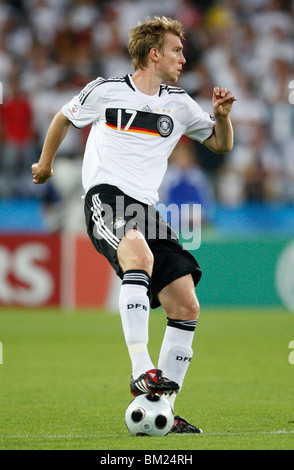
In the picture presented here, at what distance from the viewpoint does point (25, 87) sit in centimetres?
1423

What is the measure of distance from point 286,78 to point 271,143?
1.45 meters

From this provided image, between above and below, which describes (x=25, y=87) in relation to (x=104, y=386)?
above

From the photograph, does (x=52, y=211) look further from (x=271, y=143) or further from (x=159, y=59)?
(x=159, y=59)

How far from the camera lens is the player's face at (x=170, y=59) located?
5.04 metres

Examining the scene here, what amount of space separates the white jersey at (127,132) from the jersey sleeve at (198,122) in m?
0.08

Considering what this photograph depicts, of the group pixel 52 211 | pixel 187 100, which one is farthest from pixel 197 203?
pixel 187 100

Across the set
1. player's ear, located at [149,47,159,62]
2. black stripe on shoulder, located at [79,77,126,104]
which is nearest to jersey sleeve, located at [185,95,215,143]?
player's ear, located at [149,47,159,62]

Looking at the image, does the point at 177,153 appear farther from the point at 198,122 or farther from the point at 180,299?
the point at 180,299

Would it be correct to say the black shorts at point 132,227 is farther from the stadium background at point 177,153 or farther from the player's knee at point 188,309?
the stadium background at point 177,153

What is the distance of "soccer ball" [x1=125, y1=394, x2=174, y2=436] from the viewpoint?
14.1 ft

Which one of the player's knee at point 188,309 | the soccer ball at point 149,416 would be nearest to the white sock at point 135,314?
the soccer ball at point 149,416

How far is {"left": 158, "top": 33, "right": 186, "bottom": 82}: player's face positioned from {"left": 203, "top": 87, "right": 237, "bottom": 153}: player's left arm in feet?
0.89

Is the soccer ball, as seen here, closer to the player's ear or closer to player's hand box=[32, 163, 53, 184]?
player's hand box=[32, 163, 53, 184]
